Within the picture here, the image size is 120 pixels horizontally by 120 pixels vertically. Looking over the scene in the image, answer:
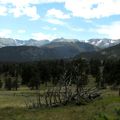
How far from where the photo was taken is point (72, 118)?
91.2ft

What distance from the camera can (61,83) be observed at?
1859 inches

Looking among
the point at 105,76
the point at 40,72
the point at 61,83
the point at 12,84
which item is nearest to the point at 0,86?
the point at 12,84

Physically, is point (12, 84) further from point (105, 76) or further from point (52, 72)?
point (105, 76)

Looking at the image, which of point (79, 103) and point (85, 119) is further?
point (79, 103)

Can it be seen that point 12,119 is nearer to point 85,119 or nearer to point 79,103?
point 85,119

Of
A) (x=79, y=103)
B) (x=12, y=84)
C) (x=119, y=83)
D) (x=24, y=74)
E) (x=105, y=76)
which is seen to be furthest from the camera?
(x=24, y=74)

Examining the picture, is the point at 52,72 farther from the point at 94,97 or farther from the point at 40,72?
the point at 94,97

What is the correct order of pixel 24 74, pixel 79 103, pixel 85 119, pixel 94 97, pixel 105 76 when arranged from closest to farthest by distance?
1. pixel 85 119
2. pixel 79 103
3. pixel 94 97
4. pixel 105 76
5. pixel 24 74

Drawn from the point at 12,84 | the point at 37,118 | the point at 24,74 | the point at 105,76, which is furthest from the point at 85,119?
the point at 24,74

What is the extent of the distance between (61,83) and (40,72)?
4876 inches

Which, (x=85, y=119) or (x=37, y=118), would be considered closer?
(x=85, y=119)

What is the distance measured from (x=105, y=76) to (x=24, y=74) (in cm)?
4444

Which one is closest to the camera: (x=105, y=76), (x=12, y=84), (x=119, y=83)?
(x=119, y=83)

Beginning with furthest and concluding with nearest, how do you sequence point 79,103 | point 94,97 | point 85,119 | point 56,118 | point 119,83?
point 119,83 < point 94,97 < point 79,103 < point 56,118 < point 85,119
